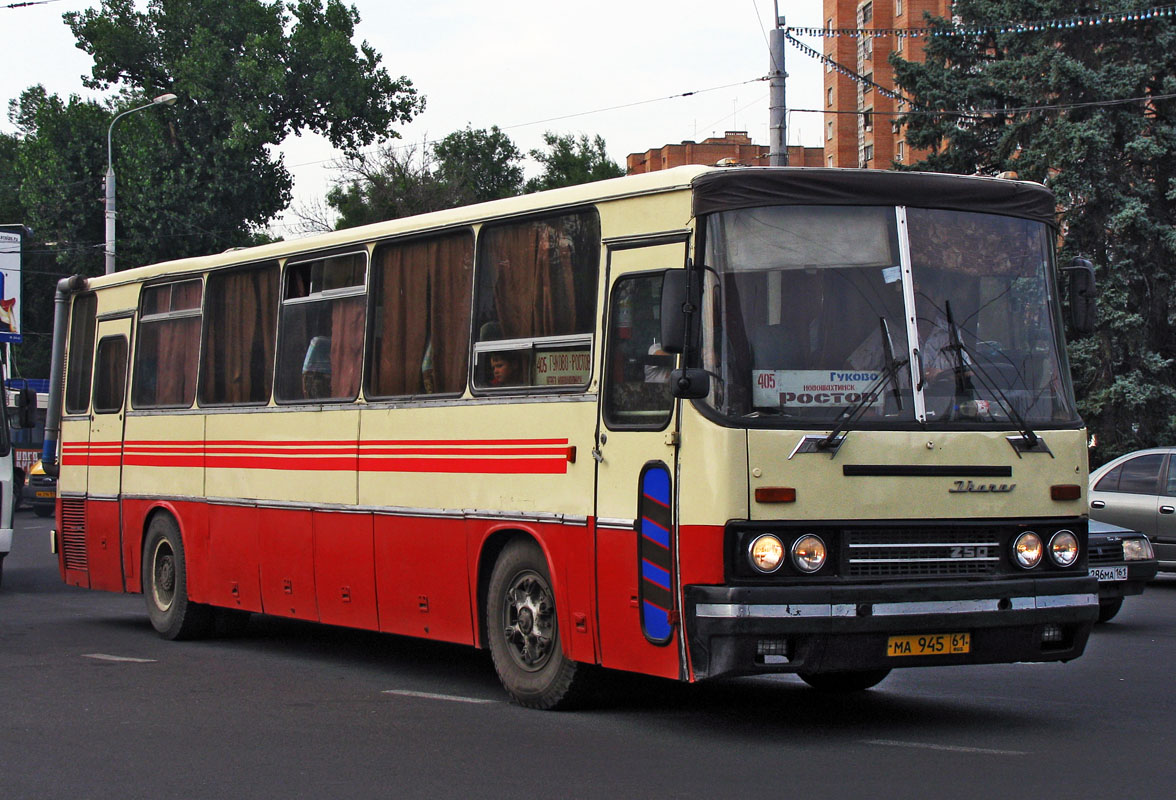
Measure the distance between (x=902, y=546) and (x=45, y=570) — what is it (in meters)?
16.5

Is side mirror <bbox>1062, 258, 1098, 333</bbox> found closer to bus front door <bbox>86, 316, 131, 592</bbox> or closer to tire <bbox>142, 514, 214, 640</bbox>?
tire <bbox>142, 514, 214, 640</bbox>

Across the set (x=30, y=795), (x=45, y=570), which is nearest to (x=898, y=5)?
(x=45, y=570)

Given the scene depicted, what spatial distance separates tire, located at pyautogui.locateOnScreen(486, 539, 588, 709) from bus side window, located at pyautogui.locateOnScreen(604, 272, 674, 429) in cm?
118

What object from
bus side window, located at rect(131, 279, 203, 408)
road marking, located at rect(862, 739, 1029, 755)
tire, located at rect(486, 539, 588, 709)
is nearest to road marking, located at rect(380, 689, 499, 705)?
tire, located at rect(486, 539, 588, 709)

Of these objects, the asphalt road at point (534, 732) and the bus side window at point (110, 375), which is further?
the bus side window at point (110, 375)

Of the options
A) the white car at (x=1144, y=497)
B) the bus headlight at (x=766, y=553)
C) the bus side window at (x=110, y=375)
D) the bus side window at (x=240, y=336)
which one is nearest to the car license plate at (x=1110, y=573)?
the white car at (x=1144, y=497)

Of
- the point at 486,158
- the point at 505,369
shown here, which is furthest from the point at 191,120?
the point at 505,369

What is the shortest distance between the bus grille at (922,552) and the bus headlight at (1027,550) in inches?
4.7

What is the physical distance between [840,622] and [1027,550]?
1.29 metres

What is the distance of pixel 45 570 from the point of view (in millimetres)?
21859

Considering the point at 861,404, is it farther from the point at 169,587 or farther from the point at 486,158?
the point at 486,158

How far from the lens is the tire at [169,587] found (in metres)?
13.5

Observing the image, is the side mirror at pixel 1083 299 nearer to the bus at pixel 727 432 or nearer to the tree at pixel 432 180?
the bus at pixel 727 432

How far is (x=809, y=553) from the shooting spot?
796cm
